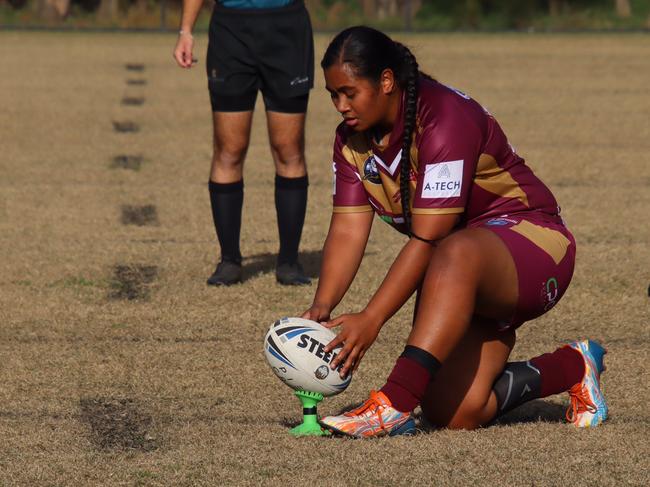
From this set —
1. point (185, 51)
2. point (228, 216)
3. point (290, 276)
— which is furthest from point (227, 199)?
point (185, 51)

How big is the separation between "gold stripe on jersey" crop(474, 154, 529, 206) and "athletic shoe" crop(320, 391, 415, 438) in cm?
86

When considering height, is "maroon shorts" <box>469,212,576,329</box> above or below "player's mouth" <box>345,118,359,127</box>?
below

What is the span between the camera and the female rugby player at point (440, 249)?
431cm

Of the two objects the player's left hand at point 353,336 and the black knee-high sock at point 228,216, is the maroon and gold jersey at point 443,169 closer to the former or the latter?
the player's left hand at point 353,336

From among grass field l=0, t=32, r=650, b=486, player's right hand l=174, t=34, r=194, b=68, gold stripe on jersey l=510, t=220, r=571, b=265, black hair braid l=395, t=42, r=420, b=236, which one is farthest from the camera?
player's right hand l=174, t=34, r=194, b=68

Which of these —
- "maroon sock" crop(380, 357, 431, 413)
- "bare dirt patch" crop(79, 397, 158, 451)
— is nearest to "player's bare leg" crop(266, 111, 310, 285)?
"bare dirt patch" crop(79, 397, 158, 451)

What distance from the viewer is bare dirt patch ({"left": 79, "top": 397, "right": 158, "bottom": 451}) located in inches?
181

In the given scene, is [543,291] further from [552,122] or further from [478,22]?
[478,22]

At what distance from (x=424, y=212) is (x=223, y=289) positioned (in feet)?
9.53

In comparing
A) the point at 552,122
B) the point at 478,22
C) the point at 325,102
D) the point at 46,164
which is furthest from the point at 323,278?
the point at 478,22

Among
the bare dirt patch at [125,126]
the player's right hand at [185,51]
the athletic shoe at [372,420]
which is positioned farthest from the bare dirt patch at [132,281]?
the bare dirt patch at [125,126]

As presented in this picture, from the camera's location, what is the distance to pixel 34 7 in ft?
104

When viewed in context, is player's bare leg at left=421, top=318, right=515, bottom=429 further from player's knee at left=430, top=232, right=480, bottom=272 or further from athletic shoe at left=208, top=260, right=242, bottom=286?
athletic shoe at left=208, top=260, right=242, bottom=286

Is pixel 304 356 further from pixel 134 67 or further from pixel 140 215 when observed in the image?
pixel 134 67
